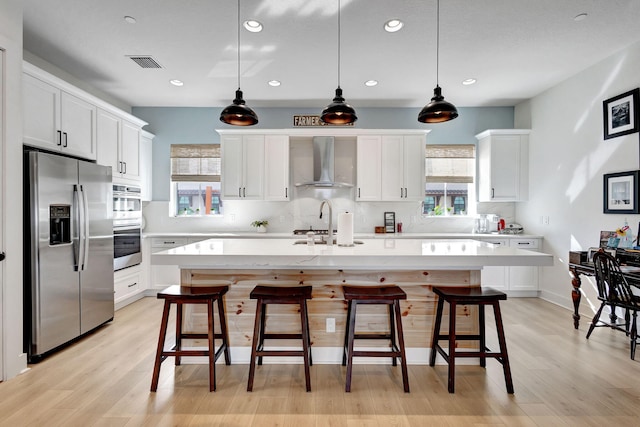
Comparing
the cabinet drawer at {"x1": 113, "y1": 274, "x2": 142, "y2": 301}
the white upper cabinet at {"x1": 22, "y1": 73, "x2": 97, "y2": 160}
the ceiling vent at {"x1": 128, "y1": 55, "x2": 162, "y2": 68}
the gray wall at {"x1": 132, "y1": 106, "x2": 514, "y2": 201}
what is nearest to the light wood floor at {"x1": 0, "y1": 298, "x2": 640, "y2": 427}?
the cabinet drawer at {"x1": 113, "y1": 274, "x2": 142, "y2": 301}

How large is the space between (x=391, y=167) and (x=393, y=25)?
220 cm

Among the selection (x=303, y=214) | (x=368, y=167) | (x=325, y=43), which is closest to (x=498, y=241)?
(x=368, y=167)

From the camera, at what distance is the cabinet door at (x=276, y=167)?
4.77 m

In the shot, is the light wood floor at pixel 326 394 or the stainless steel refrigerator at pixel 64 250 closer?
the light wood floor at pixel 326 394

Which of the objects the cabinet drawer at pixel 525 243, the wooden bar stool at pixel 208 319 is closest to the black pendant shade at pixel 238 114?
the wooden bar stool at pixel 208 319

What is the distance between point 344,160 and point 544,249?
3133 millimetres

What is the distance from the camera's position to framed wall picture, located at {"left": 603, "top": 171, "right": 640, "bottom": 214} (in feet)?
10.5

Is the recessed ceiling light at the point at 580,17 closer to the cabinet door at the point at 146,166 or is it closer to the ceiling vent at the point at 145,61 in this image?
the ceiling vent at the point at 145,61

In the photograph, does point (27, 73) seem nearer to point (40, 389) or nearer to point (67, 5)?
point (67, 5)

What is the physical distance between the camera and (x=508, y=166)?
480 centimetres

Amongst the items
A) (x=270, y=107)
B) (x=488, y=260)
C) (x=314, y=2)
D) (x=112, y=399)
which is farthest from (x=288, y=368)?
(x=270, y=107)

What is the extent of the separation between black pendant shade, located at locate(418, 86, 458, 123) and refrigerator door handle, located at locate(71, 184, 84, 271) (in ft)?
10.3

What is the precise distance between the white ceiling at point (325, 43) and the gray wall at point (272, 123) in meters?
0.55

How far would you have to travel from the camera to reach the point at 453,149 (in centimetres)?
513
